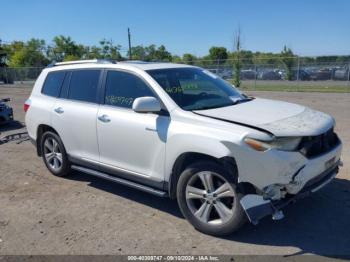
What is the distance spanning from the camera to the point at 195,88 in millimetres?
5105

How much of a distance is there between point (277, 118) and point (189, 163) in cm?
109

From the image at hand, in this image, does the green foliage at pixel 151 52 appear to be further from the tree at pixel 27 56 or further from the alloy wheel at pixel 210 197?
the alloy wheel at pixel 210 197

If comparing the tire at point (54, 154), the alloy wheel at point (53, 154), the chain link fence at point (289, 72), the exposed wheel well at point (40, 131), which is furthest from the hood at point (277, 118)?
the chain link fence at point (289, 72)

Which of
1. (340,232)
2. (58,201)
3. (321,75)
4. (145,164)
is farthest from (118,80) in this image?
(321,75)

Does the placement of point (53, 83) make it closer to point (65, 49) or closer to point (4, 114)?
point (4, 114)

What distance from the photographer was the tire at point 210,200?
394 cm

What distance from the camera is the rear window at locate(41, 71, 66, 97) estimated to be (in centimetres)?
612

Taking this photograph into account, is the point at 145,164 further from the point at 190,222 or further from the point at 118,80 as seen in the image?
the point at 118,80

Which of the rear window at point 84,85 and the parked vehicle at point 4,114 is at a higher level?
the rear window at point 84,85

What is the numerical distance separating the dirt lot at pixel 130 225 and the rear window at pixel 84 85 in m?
1.40

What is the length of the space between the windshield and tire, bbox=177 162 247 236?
0.84 m

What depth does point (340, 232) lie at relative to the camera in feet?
13.5

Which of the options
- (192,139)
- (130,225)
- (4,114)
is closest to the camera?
(192,139)

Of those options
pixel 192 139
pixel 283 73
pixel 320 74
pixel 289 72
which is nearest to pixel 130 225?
pixel 192 139
